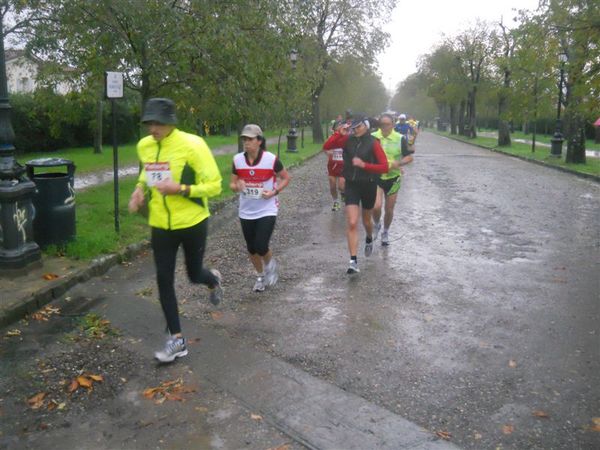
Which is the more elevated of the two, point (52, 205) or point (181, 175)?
point (181, 175)

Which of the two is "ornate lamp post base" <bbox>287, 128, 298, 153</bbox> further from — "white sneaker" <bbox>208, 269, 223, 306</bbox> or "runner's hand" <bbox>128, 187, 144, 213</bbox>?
"runner's hand" <bbox>128, 187, 144, 213</bbox>

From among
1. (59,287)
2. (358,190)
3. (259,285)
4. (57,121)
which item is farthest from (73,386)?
(57,121)

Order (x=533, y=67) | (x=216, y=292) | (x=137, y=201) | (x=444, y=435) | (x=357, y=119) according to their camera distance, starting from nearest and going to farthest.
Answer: (x=444, y=435)
(x=137, y=201)
(x=216, y=292)
(x=357, y=119)
(x=533, y=67)

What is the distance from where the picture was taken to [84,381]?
4418 millimetres

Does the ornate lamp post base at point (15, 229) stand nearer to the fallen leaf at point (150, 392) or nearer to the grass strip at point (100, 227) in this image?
the grass strip at point (100, 227)

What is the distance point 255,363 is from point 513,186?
13.9m

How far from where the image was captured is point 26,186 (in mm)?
6844

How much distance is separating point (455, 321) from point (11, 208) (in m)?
4.78

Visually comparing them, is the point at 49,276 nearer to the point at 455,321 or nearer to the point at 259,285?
the point at 259,285

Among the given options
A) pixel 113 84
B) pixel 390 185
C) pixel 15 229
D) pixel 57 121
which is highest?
pixel 113 84

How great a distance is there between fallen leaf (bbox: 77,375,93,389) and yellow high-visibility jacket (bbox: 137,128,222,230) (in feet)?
4.04

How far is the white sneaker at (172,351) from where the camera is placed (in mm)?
4727

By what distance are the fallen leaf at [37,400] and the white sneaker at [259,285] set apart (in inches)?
109

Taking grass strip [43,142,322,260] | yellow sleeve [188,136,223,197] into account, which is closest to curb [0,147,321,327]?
grass strip [43,142,322,260]
